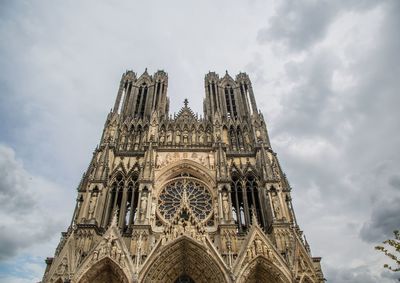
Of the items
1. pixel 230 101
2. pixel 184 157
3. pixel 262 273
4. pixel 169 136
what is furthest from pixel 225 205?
pixel 230 101

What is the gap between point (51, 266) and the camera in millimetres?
14758


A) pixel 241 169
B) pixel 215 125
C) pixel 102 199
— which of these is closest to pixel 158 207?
pixel 102 199

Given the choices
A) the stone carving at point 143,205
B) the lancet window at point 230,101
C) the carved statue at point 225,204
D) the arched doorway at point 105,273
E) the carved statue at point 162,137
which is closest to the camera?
the arched doorway at point 105,273

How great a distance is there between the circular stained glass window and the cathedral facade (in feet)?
0.22

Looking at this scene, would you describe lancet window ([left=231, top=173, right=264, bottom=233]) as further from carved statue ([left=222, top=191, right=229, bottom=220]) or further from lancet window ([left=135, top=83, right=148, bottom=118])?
lancet window ([left=135, top=83, right=148, bottom=118])

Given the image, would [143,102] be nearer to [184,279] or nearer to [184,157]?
[184,157]

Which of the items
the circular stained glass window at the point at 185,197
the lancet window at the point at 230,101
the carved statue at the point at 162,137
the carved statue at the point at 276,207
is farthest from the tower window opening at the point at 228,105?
the carved statue at the point at 276,207

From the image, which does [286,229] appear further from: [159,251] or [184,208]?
[159,251]

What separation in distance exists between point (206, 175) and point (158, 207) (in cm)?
390

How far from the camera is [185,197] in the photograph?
17.9 meters

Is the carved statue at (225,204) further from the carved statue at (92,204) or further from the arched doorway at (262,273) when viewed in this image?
the carved statue at (92,204)

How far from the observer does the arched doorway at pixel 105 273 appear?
1440 cm

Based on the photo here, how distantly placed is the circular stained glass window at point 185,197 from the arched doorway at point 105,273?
451cm

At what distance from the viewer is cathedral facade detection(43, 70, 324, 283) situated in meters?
14.9
